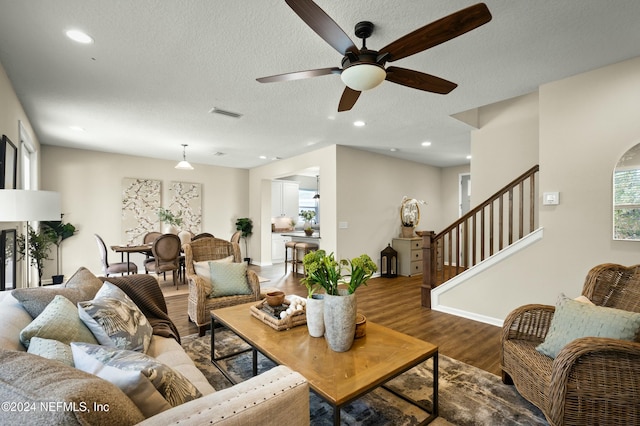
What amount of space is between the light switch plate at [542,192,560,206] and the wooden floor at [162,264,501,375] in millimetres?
1451

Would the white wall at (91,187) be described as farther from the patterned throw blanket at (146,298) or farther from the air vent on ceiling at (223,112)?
the patterned throw blanket at (146,298)

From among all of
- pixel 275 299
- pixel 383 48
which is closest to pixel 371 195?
pixel 275 299

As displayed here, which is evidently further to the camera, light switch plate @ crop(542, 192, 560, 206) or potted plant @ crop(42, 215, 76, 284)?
potted plant @ crop(42, 215, 76, 284)

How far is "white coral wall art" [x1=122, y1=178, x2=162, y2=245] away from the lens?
20.5ft

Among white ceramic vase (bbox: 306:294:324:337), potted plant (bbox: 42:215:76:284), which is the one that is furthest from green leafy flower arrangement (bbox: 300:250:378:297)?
potted plant (bbox: 42:215:76:284)

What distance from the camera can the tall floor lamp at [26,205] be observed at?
71.5 inches

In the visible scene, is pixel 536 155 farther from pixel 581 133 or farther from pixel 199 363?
pixel 199 363

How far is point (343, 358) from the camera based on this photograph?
1591 mm

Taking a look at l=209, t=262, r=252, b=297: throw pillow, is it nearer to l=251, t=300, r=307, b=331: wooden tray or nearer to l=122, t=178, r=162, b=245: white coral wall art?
l=251, t=300, r=307, b=331: wooden tray

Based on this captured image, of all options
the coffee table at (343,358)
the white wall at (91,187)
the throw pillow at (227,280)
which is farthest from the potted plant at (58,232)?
the coffee table at (343,358)

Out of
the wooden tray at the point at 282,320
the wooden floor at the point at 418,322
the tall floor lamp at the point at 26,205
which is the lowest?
the wooden floor at the point at 418,322

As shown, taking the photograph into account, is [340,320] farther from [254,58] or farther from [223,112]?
[223,112]

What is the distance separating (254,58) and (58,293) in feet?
7.16

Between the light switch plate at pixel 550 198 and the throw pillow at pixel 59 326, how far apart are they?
386 centimetres
